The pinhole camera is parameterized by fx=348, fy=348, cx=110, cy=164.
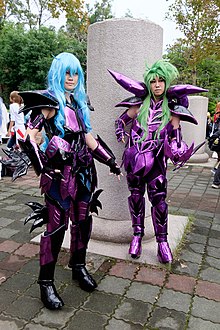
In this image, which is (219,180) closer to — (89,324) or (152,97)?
(152,97)

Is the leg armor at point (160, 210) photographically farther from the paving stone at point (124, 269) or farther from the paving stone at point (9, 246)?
the paving stone at point (9, 246)

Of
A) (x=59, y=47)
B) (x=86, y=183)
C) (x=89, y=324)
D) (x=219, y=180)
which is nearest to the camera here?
(x=89, y=324)

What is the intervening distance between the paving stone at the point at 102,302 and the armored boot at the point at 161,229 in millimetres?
A: 670

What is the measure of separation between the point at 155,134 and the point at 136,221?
817 millimetres

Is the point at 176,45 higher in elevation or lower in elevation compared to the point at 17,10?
lower

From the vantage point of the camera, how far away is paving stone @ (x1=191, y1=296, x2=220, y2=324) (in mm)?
2395

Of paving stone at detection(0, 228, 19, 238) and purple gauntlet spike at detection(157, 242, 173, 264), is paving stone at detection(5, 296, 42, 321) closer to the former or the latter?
purple gauntlet spike at detection(157, 242, 173, 264)

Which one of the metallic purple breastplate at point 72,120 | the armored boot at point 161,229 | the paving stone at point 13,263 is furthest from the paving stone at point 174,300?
the metallic purple breastplate at point 72,120

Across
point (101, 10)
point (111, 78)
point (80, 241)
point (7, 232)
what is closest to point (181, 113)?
point (111, 78)

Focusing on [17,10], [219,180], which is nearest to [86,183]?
[219,180]

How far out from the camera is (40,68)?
20.7 metres

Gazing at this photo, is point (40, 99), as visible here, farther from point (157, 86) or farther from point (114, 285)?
point (114, 285)

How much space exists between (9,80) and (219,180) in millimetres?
18751

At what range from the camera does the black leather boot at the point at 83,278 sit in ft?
8.69
